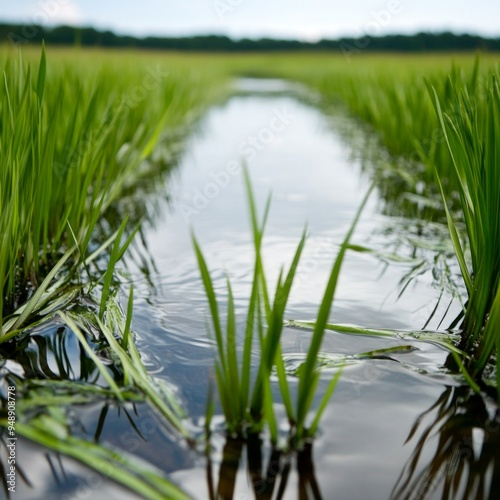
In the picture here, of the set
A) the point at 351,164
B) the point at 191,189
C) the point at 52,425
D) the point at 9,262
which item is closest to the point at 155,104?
the point at 191,189

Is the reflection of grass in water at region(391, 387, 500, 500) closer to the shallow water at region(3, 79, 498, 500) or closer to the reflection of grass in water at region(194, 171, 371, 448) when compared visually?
the shallow water at region(3, 79, 498, 500)

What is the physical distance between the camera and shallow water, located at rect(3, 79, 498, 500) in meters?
0.83

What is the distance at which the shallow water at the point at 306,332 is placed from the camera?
0.83 meters

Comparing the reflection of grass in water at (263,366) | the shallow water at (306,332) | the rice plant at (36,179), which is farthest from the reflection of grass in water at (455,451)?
the rice plant at (36,179)

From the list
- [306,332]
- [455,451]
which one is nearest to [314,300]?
[306,332]

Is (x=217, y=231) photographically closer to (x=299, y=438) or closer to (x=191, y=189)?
(x=191, y=189)

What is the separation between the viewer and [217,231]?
2.12 m

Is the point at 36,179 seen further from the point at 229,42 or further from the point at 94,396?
the point at 229,42

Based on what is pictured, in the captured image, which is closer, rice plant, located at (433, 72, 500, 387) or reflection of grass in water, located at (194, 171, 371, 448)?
reflection of grass in water, located at (194, 171, 371, 448)

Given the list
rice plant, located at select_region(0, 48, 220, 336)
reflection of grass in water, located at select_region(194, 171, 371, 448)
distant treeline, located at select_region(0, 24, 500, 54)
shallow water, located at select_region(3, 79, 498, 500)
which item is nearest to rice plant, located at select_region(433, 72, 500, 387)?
shallow water, located at select_region(3, 79, 498, 500)

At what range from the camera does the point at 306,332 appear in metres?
1.25

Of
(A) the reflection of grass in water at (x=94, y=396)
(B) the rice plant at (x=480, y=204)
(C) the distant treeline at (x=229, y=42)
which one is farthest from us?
(C) the distant treeline at (x=229, y=42)

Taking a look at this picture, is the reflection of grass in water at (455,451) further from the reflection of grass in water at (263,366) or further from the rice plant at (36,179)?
the rice plant at (36,179)

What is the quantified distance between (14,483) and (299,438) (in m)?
0.40
